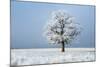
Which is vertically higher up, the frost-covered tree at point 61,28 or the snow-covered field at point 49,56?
the frost-covered tree at point 61,28

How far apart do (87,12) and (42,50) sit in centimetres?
75

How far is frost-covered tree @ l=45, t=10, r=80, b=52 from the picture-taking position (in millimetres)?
2387

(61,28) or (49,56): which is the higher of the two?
(61,28)

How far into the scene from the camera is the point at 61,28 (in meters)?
2.42

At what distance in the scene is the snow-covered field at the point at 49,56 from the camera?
2.26 meters

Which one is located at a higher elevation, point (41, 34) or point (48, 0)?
point (48, 0)

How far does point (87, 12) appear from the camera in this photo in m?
2.54

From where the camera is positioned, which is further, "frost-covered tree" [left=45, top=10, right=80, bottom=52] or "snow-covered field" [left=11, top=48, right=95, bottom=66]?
"frost-covered tree" [left=45, top=10, right=80, bottom=52]

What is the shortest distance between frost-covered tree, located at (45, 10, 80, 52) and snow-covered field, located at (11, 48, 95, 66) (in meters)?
0.09

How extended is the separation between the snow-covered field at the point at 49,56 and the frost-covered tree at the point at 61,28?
9cm

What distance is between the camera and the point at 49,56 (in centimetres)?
238

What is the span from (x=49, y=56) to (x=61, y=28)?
1.19 ft
